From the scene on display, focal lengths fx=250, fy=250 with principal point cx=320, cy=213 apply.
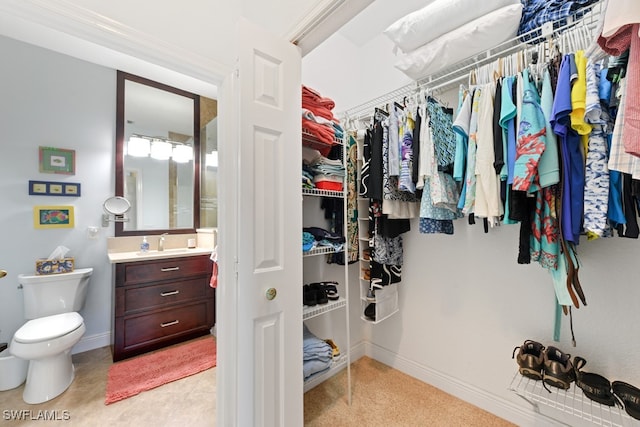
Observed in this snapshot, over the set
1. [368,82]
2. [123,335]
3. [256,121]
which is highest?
[368,82]

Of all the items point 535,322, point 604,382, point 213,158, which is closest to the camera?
point 604,382

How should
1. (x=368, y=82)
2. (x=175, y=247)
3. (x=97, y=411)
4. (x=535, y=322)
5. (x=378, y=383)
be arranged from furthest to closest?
(x=175, y=247) → (x=368, y=82) → (x=378, y=383) → (x=97, y=411) → (x=535, y=322)

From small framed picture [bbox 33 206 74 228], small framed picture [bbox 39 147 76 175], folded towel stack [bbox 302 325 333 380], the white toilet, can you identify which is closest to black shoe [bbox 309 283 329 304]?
folded towel stack [bbox 302 325 333 380]

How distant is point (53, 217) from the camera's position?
2188 mm

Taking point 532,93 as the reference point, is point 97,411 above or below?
below

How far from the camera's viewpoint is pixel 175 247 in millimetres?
2738

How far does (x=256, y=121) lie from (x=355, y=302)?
1.63m

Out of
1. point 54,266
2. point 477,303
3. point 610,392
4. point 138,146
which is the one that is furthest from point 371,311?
point 138,146

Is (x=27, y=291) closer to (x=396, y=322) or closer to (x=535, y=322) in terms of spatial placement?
(x=396, y=322)

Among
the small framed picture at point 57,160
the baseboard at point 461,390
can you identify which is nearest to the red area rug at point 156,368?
the baseboard at point 461,390

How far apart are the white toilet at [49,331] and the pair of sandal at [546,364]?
278 centimetres

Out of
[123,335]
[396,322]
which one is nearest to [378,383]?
[396,322]

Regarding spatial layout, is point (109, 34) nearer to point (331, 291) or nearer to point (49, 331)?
point (331, 291)

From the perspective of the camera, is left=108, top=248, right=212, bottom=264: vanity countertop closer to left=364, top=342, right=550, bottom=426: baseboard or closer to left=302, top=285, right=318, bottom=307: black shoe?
left=302, top=285, right=318, bottom=307: black shoe
